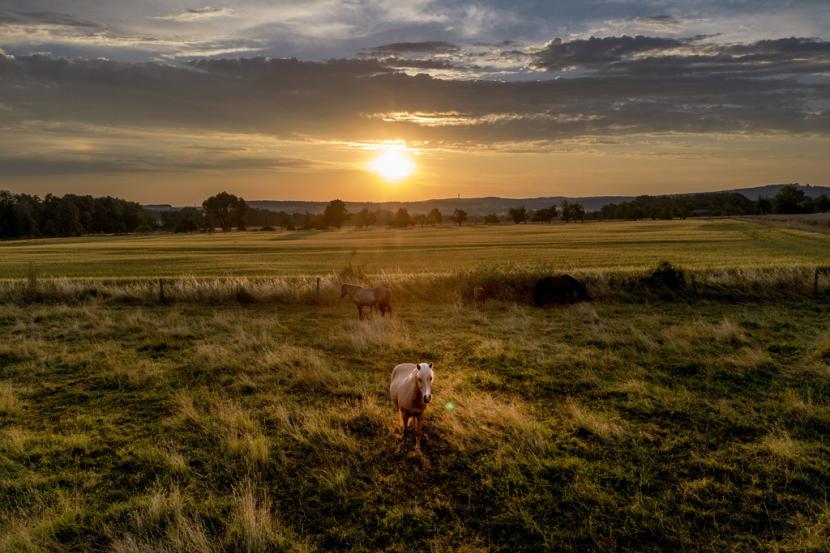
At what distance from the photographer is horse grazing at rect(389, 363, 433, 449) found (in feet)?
25.7

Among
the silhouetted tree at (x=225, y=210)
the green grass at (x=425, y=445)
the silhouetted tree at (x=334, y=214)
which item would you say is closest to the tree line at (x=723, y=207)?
the silhouetted tree at (x=334, y=214)

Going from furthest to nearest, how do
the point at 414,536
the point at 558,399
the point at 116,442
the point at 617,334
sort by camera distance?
the point at 617,334
the point at 558,399
the point at 116,442
the point at 414,536

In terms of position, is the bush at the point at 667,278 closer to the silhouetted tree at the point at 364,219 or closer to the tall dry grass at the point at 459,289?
the tall dry grass at the point at 459,289

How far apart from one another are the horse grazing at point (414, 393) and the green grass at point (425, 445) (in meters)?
0.48

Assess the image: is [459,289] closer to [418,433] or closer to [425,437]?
[425,437]

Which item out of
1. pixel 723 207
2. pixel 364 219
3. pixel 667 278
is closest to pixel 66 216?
pixel 364 219

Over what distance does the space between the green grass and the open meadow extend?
0.14 feet

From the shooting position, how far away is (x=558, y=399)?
427 inches

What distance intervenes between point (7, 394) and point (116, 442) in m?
4.37

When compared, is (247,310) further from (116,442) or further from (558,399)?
(558,399)

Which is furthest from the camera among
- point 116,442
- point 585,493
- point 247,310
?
point 247,310

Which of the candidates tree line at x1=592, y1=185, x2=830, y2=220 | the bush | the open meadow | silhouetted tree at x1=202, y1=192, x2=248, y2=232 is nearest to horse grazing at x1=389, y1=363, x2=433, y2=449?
the open meadow

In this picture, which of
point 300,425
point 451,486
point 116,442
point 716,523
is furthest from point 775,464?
point 116,442

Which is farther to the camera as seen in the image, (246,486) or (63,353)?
(63,353)
